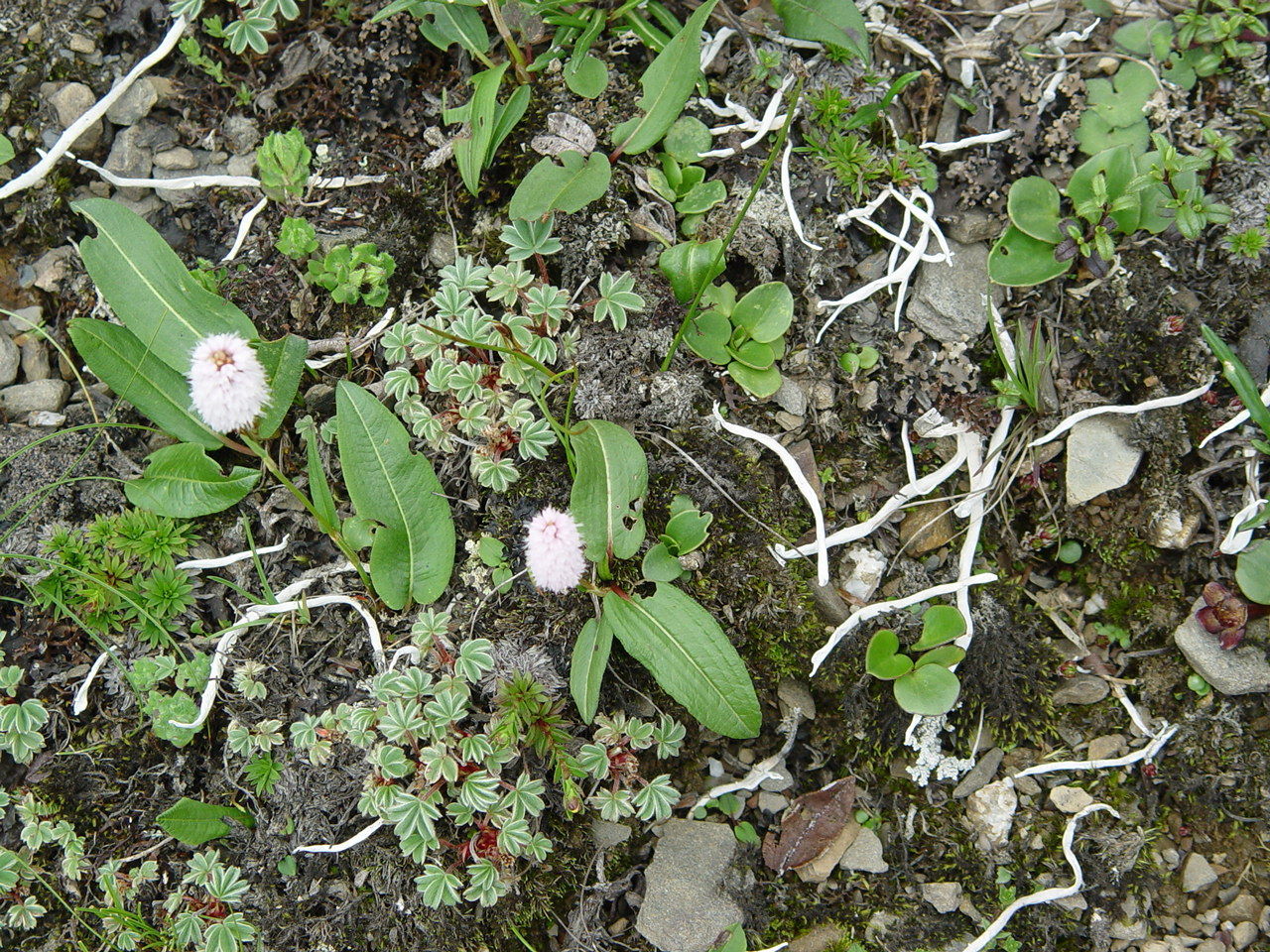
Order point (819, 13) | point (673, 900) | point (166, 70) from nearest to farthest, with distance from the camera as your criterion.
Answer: point (673, 900)
point (819, 13)
point (166, 70)

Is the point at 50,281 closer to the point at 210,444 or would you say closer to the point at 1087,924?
the point at 210,444

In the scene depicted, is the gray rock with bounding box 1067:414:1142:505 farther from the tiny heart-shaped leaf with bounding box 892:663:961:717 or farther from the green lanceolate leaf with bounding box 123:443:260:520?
the green lanceolate leaf with bounding box 123:443:260:520

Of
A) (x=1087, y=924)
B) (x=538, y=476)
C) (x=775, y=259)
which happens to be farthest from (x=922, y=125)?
(x=1087, y=924)

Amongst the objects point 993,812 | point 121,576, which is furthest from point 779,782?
point 121,576

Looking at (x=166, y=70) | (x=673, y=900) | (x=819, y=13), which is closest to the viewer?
(x=673, y=900)

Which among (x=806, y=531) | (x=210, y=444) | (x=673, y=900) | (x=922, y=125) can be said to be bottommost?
(x=673, y=900)

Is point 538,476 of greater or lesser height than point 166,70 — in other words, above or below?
below

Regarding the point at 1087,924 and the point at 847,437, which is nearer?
the point at 1087,924

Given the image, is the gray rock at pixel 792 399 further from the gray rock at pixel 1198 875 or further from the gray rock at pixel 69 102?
Answer: the gray rock at pixel 69 102
